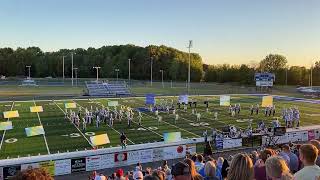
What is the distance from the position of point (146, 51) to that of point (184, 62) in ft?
47.3

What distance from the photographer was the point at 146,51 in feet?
408

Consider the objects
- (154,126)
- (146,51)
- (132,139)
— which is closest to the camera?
(132,139)

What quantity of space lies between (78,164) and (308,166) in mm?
14986

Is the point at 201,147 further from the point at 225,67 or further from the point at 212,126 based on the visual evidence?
the point at 225,67

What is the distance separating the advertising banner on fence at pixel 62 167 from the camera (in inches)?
725

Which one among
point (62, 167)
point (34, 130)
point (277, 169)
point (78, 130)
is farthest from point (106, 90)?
point (277, 169)

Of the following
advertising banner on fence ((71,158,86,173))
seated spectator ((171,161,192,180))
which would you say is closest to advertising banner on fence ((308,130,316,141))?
advertising banner on fence ((71,158,86,173))

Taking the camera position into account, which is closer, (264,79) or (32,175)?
(32,175)

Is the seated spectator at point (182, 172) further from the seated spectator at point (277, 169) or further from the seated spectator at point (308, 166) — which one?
the seated spectator at point (308, 166)

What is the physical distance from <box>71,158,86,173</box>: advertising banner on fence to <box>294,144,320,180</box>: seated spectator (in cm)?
1473

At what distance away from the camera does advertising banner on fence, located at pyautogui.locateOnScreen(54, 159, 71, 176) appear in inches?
725

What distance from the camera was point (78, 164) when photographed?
19.0 meters

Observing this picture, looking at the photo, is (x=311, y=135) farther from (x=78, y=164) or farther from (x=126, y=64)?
(x=126, y=64)

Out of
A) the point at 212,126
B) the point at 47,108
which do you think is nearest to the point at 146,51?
the point at 47,108
